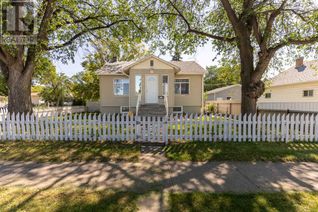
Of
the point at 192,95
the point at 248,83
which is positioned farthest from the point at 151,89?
the point at 248,83

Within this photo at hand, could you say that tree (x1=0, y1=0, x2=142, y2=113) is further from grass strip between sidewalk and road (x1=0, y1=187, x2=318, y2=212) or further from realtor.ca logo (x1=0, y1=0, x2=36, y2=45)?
grass strip between sidewalk and road (x1=0, y1=187, x2=318, y2=212)

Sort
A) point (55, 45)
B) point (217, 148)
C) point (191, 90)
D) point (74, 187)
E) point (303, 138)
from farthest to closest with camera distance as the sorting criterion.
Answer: point (191, 90) < point (55, 45) < point (303, 138) < point (217, 148) < point (74, 187)

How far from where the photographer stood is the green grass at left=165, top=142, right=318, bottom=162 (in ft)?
18.0

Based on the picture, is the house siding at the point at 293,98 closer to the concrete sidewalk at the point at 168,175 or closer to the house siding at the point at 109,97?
the concrete sidewalk at the point at 168,175

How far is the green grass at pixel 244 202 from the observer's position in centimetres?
300

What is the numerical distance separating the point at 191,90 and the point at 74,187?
13789mm

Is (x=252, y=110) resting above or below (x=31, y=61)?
below

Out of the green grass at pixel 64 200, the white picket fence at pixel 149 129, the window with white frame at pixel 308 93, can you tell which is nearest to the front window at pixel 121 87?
the white picket fence at pixel 149 129

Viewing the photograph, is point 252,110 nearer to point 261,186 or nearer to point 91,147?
point 261,186

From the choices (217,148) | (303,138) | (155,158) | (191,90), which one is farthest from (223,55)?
(155,158)

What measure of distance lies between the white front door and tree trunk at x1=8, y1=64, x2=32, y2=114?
8066 millimetres

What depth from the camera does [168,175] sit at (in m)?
4.33

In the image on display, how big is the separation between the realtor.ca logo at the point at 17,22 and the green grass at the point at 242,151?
8.02 m

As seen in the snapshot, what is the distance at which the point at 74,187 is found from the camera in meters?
3.68
